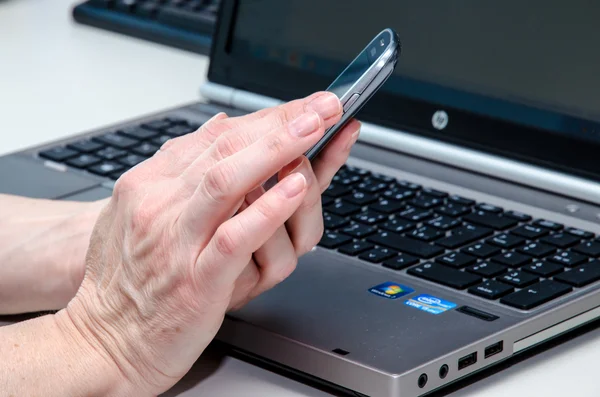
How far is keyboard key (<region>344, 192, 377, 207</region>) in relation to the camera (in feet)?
2.96

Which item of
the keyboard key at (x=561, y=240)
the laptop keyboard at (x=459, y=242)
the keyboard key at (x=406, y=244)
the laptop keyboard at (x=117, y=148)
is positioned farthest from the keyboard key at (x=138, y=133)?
the keyboard key at (x=561, y=240)

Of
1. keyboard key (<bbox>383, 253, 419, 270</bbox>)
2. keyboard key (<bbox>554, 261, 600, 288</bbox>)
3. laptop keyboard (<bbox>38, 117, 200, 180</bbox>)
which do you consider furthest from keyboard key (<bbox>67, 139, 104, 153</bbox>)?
keyboard key (<bbox>554, 261, 600, 288</bbox>)

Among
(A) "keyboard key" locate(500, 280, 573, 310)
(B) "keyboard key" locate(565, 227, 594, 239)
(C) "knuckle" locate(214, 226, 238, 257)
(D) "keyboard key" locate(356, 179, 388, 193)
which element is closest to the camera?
(C) "knuckle" locate(214, 226, 238, 257)

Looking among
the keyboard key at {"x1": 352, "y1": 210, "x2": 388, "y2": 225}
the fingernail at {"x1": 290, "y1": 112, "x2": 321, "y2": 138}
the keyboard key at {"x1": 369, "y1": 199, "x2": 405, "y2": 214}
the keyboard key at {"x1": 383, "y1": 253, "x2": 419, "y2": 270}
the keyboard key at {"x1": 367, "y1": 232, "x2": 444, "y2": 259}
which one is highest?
the fingernail at {"x1": 290, "y1": 112, "x2": 321, "y2": 138}

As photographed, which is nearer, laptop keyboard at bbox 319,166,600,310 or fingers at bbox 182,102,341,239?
fingers at bbox 182,102,341,239

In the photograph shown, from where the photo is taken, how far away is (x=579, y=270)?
30.2 inches

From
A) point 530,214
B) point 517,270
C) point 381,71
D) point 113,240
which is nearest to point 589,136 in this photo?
point 530,214

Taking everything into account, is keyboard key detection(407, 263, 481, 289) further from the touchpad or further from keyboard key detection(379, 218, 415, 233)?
the touchpad

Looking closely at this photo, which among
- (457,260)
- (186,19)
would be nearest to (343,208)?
(457,260)

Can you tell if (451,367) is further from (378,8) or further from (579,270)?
(378,8)

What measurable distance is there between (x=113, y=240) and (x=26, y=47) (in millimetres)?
820

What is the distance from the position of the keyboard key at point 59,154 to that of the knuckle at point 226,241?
1.47 feet

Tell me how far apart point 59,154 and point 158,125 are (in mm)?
116

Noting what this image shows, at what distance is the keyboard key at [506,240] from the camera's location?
0.81 m
